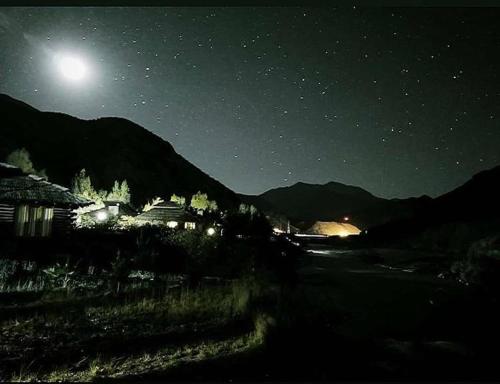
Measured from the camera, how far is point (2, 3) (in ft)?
17.0

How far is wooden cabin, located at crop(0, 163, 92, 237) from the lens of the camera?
2053 centimetres

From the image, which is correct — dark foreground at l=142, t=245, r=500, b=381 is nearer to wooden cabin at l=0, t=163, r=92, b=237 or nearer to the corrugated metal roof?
the corrugated metal roof

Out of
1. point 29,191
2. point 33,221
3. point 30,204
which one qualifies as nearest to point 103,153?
point 33,221

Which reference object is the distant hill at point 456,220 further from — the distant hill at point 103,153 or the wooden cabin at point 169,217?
the distant hill at point 103,153

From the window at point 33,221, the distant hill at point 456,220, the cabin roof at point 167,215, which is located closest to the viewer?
the window at point 33,221

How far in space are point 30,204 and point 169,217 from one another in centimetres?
1911

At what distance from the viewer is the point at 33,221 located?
21922 millimetres

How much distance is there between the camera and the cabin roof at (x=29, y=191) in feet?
66.3

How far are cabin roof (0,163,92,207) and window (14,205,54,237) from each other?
2.94 ft

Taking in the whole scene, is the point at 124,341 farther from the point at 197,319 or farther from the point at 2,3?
the point at 2,3

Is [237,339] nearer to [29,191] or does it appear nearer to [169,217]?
[29,191]

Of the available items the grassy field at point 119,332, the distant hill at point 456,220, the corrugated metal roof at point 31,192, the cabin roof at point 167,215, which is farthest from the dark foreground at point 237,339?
the distant hill at point 456,220

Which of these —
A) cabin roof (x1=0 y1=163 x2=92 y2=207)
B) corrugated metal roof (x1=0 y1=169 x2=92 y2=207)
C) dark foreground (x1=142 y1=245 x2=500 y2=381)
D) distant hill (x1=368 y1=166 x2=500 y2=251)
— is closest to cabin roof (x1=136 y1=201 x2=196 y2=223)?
cabin roof (x1=0 y1=163 x2=92 y2=207)

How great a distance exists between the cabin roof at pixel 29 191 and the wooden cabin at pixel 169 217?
16.8 m
